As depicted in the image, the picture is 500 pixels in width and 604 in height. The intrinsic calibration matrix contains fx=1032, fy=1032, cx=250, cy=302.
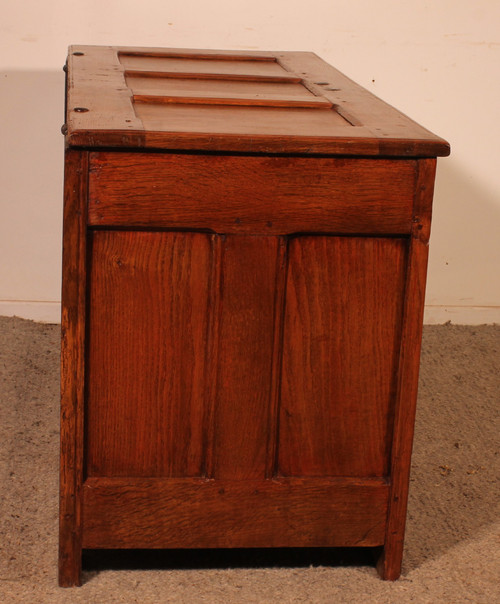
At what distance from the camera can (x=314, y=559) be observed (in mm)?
2004

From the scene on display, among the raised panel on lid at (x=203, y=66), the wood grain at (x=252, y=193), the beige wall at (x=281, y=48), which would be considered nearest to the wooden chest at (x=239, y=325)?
the wood grain at (x=252, y=193)

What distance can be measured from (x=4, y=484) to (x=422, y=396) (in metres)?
1.21

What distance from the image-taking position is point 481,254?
3.48 meters

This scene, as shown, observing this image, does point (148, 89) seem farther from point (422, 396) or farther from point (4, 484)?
point (422, 396)

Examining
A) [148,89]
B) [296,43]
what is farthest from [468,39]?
[148,89]

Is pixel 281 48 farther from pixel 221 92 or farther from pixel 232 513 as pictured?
pixel 232 513

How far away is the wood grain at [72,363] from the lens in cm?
165

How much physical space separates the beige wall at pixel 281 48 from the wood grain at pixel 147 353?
160 cm

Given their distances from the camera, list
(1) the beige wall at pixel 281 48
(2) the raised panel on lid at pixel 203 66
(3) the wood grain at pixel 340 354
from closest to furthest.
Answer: (3) the wood grain at pixel 340 354
(2) the raised panel on lid at pixel 203 66
(1) the beige wall at pixel 281 48

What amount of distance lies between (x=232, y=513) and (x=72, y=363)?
0.40 meters

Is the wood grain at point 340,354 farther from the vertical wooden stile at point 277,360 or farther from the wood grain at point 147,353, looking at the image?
the wood grain at point 147,353

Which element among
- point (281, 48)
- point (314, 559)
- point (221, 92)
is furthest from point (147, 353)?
point (281, 48)

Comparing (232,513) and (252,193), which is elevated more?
(252,193)

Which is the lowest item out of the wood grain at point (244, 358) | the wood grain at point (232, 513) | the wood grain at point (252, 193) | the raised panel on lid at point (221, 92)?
the wood grain at point (232, 513)
